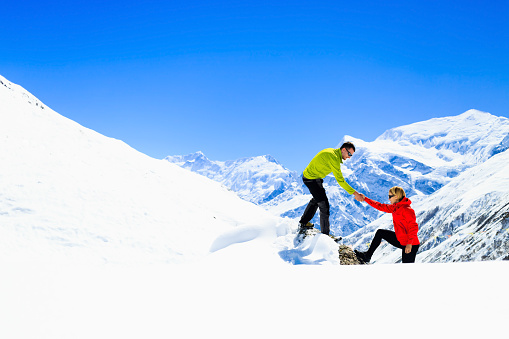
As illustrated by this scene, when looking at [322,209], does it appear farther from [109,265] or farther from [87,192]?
[87,192]

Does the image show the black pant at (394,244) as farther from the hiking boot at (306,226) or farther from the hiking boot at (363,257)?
the hiking boot at (306,226)

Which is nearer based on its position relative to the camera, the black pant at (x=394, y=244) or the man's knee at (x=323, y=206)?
the black pant at (x=394, y=244)

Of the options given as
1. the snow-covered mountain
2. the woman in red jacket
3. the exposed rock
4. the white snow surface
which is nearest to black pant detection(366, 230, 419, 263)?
the woman in red jacket

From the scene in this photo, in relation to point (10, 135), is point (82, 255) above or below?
below

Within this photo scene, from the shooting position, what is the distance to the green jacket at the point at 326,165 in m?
9.48

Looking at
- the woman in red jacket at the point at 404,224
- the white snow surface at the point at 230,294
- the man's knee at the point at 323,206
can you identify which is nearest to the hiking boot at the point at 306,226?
the white snow surface at the point at 230,294

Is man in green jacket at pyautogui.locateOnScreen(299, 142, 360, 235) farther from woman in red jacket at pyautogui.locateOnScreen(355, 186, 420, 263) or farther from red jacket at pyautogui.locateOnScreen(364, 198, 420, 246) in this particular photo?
red jacket at pyautogui.locateOnScreen(364, 198, 420, 246)

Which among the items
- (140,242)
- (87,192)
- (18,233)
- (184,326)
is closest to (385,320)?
(184,326)

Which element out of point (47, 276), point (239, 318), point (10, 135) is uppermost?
point (10, 135)

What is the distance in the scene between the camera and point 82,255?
9.42m

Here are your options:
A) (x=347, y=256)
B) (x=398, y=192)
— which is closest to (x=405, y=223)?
(x=398, y=192)

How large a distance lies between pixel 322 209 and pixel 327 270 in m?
5.12

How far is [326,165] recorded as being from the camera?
377 inches

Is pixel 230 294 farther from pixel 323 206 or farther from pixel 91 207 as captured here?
pixel 91 207
